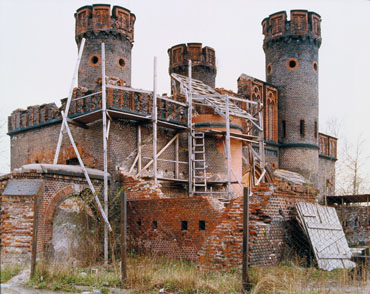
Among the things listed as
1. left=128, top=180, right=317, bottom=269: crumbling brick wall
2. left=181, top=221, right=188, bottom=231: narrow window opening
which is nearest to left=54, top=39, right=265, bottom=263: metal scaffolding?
left=128, top=180, right=317, bottom=269: crumbling brick wall

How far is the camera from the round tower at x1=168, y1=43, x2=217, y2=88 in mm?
29719

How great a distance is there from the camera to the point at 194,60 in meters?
29.9

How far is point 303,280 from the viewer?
8.91 meters

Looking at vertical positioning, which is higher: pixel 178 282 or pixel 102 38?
pixel 102 38

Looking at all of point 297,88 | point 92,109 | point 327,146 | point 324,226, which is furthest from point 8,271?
point 327,146

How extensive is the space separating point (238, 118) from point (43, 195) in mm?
8924

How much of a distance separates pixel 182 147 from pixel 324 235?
7360 millimetres

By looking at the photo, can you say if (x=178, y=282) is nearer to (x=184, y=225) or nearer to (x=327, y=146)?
(x=184, y=225)

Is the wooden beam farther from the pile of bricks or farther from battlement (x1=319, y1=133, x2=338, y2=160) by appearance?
battlement (x1=319, y1=133, x2=338, y2=160)

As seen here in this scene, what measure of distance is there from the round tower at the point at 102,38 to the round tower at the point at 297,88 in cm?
853

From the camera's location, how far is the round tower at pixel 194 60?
2972 centimetres

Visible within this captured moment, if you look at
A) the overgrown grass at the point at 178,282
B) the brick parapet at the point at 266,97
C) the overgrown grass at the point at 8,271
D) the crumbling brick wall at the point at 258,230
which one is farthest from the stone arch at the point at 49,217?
the brick parapet at the point at 266,97

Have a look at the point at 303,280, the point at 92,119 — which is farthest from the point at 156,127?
the point at 303,280

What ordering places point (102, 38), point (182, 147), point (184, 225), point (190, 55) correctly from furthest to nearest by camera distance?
point (190, 55) → point (102, 38) → point (182, 147) → point (184, 225)
